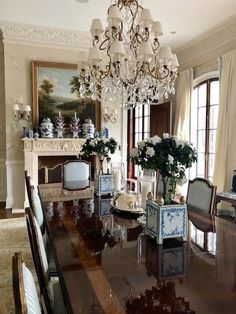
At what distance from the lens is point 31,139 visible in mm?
5227


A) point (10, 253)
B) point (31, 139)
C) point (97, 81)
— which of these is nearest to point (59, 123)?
point (31, 139)

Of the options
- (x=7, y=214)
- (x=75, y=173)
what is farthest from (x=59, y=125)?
(x=7, y=214)

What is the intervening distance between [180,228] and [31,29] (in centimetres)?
475

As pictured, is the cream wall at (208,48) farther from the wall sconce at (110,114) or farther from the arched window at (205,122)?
the wall sconce at (110,114)

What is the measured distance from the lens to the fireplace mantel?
5.28 meters

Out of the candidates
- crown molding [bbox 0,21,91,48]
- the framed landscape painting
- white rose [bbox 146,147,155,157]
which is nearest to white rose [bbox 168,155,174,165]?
white rose [bbox 146,147,155,157]

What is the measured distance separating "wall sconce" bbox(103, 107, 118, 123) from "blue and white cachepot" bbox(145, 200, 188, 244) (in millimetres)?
4199

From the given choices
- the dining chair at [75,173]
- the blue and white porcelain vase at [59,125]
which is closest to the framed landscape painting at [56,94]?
the blue and white porcelain vase at [59,125]

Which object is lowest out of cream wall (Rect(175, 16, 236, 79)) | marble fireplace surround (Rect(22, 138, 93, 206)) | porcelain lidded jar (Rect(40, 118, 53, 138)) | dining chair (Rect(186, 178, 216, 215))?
dining chair (Rect(186, 178, 216, 215))

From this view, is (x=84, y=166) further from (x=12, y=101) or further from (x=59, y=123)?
(x=12, y=101)

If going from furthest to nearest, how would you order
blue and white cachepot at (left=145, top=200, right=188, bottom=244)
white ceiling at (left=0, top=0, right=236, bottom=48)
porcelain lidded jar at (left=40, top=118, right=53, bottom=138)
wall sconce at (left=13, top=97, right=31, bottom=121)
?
1. porcelain lidded jar at (left=40, top=118, right=53, bottom=138)
2. wall sconce at (left=13, top=97, right=31, bottom=121)
3. white ceiling at (left=0, top=0, right=236, bottom=48)
4. blue and white cachepot at (left=145, top=200, right=188, bottom=244)

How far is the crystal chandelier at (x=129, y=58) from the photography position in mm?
2918

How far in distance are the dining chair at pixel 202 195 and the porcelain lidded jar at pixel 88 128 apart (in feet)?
9.95

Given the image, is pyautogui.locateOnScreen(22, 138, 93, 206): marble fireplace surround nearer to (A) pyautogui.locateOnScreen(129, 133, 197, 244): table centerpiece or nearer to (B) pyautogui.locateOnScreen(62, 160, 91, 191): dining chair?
(B) pyautogui.locateOnScreen(62, 160, 91, 191): dining chair
